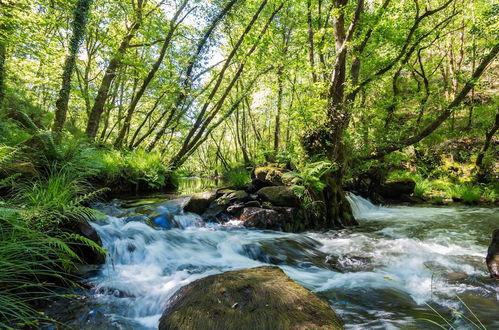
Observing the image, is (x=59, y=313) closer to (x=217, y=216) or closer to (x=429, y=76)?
(x=217, y=216)

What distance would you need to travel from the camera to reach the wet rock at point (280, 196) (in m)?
7.56

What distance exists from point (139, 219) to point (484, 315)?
6.38 metres

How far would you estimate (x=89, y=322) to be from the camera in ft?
9.32

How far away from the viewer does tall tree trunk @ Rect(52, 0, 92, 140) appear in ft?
24.2

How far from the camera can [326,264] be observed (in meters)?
5.05

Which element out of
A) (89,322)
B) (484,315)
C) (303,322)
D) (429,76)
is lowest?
(484,315)

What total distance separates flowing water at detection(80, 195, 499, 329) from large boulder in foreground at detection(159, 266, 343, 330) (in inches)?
25.6

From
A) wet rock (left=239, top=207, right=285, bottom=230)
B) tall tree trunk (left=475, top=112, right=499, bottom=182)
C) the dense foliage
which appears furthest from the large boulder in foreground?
tall tree trunk (left=475, top=112, right=499, bottom=182)

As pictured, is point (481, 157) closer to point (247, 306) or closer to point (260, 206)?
point (260, 206)

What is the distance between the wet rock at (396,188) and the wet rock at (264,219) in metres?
7.85

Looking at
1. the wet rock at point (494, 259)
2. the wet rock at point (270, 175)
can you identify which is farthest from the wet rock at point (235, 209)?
the wet rock at point (494, 259)

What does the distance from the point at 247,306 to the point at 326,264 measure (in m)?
2.87

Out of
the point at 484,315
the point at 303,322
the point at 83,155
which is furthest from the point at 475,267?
the point at 83,155

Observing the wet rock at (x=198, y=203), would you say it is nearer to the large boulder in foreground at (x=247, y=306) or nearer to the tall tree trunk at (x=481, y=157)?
the large boulder in foreground at (x=247, y=306)
